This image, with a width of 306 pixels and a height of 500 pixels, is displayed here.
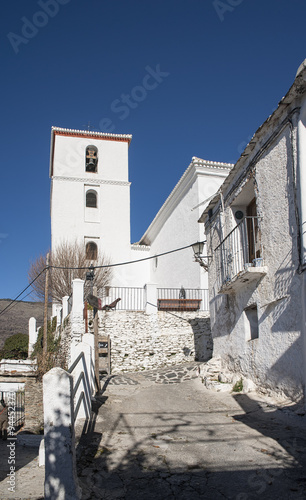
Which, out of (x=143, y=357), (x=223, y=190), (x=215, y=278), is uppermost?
(x=223, y=190)

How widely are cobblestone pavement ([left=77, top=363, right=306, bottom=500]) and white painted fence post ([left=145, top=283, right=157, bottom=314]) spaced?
7048mm

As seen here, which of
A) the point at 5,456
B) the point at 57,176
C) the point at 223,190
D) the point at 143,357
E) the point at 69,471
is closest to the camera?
the point at 69,471

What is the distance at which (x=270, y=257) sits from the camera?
7.68m

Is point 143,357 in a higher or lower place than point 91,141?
lower

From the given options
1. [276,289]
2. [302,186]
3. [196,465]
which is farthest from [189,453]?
[302,186]

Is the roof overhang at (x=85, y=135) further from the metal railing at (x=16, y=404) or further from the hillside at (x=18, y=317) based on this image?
the metal railing at (x=16, y=404)

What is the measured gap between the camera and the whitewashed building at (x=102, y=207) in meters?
24.1

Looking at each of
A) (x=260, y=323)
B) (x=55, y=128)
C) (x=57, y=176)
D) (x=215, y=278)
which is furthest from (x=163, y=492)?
(x=55, y=128)

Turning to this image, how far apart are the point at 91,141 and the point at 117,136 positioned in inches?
67.5

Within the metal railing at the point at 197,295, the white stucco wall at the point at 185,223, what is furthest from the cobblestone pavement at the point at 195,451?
the white stucco wall at the point at 185,223

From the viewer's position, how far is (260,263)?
8.01 metres

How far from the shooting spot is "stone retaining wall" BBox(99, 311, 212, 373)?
1423 centimetres

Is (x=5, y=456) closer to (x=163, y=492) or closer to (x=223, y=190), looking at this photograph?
(x=163, y=492)

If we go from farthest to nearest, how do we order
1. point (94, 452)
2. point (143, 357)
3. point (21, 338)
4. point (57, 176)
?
1. point (57, 176)
2. point (21, 338)
3. point (143, 357)
4. point (94, 452)
